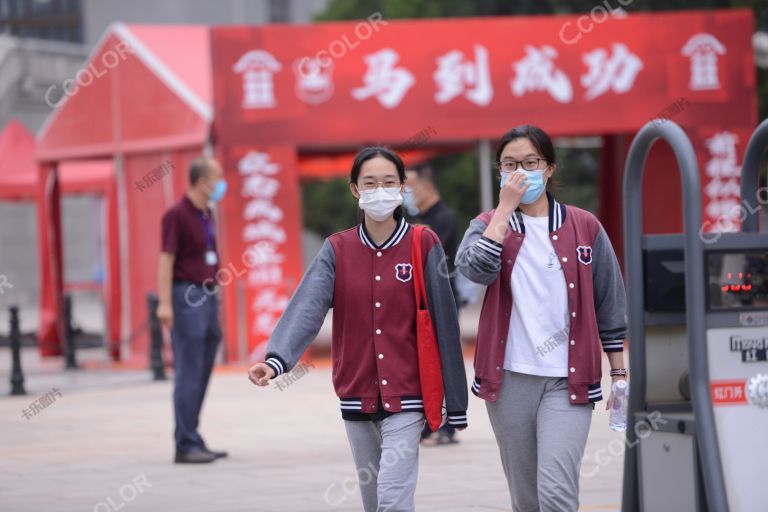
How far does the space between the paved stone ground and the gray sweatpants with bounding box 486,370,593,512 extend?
1.88 metres

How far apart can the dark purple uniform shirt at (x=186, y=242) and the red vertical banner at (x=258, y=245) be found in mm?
6559

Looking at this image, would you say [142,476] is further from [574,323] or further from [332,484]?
[574,323]

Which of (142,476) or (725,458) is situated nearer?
(725,458)

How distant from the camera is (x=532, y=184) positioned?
5.11 meters

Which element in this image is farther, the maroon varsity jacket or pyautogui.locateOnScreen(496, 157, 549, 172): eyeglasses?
pyautogui.locateOnScreen(496, 157, 549, 172): eyeglasses

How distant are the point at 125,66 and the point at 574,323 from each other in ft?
A: 39.9

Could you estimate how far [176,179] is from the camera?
623 inches

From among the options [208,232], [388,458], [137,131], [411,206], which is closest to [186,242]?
[208,232]

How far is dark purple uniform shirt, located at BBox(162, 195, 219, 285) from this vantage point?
8844 millimetres

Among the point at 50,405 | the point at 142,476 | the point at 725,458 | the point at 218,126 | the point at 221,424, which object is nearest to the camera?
the point at 725,458

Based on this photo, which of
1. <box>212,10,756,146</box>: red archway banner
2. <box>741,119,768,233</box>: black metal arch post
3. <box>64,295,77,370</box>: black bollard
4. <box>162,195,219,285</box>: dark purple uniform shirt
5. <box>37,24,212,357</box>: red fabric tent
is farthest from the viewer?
<box>64,295,77,370</box>: black bollard

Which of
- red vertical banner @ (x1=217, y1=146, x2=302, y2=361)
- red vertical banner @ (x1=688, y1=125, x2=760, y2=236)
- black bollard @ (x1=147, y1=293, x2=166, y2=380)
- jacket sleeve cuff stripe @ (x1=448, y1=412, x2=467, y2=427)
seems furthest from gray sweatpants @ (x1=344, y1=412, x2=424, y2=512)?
red vertical banner @ (x1=688, y1=125, x2=760, y2=236)

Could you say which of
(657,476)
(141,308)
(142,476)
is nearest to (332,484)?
(142,476)

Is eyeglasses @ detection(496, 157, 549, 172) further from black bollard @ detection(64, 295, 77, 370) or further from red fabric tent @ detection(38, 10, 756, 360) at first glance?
black bollard @ detection(64, 295, 77, 370)
